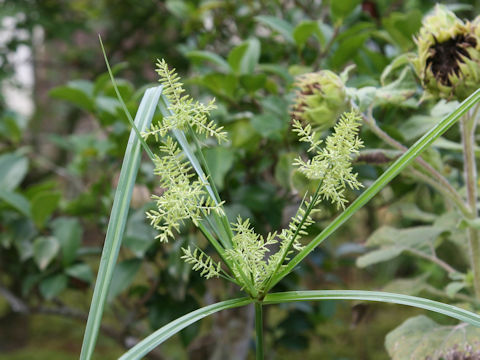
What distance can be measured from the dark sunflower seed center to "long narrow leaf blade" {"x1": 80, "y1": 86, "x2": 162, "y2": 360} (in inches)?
9.1

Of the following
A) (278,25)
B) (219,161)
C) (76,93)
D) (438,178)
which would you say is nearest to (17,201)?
(76,93)

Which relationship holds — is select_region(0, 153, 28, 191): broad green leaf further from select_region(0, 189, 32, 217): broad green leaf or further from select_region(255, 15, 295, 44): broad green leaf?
select_region(255, 15, 295, 44): broad green leaf

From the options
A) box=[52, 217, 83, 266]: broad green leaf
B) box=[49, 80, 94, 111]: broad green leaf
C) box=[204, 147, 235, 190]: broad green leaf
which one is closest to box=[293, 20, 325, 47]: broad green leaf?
box=[204, 147, 235, 190]: broad green leaf

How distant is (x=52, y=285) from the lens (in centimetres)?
64

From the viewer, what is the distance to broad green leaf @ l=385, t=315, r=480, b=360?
39 centimetres

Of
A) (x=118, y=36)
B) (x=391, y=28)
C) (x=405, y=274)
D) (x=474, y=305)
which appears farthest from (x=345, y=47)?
(x=405, y=274)

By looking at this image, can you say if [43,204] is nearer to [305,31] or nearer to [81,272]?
[81,272]

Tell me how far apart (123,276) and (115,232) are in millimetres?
404

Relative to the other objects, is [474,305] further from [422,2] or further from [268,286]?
[422,2]

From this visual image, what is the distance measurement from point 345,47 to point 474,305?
11.9 inches

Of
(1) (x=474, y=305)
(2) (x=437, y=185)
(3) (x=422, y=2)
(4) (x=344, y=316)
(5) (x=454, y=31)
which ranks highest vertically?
(3) (x=422, y=2)

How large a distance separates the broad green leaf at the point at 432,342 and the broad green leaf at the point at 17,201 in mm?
497

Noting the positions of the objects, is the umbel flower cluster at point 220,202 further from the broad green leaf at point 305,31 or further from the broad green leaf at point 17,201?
the broad green leaf at point 17,201

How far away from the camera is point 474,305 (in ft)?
1.47
